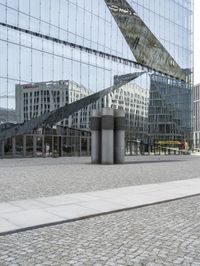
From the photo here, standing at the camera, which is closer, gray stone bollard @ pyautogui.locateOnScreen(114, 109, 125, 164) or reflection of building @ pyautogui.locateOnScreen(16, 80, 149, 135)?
gray stone bollard @ pyautogui.locateOnScreen(114, 109, 125, 164)

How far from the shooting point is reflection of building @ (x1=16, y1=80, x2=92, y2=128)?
4050cm

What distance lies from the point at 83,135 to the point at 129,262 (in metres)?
43.4

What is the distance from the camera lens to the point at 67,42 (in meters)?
46.1

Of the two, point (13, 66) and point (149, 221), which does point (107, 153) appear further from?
point (149, 221)

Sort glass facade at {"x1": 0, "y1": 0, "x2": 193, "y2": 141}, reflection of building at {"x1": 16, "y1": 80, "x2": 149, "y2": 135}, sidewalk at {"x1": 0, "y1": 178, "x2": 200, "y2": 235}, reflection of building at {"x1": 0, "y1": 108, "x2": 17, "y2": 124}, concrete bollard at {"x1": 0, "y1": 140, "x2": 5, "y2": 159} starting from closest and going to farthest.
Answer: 1. sidewalk at {"x1": 0, "y1": 178, "x2": 200, "y2": 235}
2. reflection of building at {"x1": 0, "y1": 108, "x2": 17, "y2": 124}
3. concrete bollard at {"x1": 0, "y1": 140, "x2": 5, "y2": 159}
4. glass facade at {"x1": 0, "y1": 0, "x2": 193, "y2": 141}
5. reflection of building at {"x1": 16, "y1": 80, "x2": 149, "y2": 135}

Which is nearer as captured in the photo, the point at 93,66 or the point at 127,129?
the point at 93,66

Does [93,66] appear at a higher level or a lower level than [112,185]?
higher

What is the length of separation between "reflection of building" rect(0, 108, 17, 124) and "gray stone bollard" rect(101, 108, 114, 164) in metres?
11.2

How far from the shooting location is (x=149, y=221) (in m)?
9.54

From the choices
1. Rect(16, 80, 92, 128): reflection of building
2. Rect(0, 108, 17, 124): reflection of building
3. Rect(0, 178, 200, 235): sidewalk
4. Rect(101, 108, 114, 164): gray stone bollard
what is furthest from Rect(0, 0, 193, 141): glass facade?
Rect(0, 178, 200, 235): sidewalk

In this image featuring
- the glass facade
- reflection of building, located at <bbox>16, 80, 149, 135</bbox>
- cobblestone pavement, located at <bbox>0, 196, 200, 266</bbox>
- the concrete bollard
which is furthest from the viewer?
reflection of building, located at <bbox>16, 80, 149, 135</bbox>

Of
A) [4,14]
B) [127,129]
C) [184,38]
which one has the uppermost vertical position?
[184,38]

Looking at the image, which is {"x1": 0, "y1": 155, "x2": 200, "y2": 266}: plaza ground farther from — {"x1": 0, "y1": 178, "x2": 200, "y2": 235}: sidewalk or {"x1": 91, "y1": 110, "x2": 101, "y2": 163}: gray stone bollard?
{"x1": 91, "y1": 110, "x2": 101, "y2": 163}: gray stone bollard

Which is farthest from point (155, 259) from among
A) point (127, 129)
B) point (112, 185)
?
point (127, 129)
